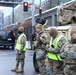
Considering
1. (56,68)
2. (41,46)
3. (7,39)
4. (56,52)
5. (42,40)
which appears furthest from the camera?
(7,39)

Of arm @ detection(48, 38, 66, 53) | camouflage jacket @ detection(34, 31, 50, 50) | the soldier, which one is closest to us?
the soldier

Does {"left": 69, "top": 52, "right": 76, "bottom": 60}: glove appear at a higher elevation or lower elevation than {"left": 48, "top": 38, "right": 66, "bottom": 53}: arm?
lower

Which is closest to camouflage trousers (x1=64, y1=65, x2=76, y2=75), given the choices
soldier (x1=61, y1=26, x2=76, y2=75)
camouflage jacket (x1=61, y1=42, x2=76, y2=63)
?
soldier (x1=61, y1=26, x2=76, y2=75)

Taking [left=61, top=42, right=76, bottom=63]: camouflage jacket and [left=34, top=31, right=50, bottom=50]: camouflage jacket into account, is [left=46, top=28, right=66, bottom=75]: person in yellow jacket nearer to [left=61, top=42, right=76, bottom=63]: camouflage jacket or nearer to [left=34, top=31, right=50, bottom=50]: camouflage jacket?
[left=34, top=31, right=50, bottom=50]: camouflage jacket

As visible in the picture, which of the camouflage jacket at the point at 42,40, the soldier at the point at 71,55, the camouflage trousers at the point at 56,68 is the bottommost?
the camouflage trousers at the point at 56,68

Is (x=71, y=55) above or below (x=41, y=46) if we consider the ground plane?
below

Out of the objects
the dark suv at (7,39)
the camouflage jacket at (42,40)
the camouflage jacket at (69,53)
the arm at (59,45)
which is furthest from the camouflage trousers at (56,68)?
the dark suv at (7,39)

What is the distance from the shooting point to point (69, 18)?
9789 millimetres

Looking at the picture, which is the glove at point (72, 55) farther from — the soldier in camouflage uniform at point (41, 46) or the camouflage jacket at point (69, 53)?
the soldier in camouflage uniform at point (41, 46)

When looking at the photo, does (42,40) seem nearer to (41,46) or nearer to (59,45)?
(41,46)

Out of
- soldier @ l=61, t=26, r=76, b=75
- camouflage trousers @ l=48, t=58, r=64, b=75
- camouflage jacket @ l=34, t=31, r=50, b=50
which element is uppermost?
camouflage jacket @ l=34, t=31, r=50, b=50

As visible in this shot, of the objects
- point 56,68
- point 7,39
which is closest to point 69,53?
point 56,68

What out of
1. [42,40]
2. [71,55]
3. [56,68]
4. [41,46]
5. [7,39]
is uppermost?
[7,39]

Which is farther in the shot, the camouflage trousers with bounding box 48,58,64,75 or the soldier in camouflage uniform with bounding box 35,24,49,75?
the soldier in camouflage uniform with bounding box 35,24,49,75
